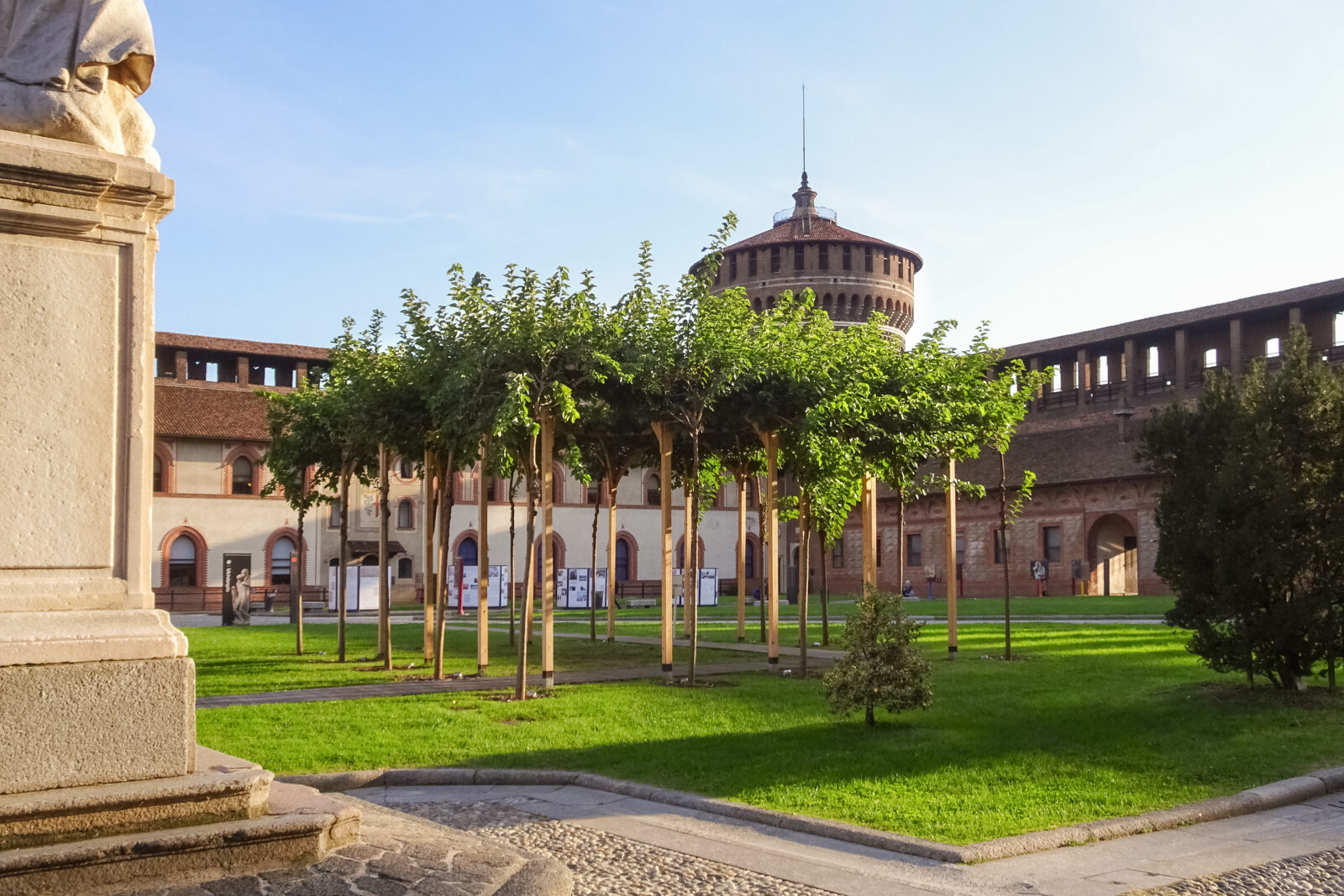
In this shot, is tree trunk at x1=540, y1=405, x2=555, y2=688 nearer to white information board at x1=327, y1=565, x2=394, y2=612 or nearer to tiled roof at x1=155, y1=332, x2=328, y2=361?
white information board at x1=327, y1=565, x2=394, y2=612

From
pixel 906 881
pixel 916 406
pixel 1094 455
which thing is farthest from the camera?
pixel 1094 455

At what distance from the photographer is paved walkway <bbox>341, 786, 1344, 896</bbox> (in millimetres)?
6461

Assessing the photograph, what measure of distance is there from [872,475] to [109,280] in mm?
16509

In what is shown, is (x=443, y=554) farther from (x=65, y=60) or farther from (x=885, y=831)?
(x=65, y=60)

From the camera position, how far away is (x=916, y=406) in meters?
17.8

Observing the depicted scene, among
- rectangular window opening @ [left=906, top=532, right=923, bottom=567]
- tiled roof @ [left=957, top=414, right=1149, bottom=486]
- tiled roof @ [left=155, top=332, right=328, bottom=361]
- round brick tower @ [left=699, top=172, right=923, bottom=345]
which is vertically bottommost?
rectangular window opening @ [left=906, top=532, right=923, bottom=567]

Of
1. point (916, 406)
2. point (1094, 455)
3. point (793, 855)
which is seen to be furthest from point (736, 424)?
point (1094, 455)

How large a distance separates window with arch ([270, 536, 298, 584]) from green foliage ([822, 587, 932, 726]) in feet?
146

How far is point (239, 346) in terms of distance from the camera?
55625 mm

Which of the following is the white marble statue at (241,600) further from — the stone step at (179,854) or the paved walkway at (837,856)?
the stone step at (179,854)

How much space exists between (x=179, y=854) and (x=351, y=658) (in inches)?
654

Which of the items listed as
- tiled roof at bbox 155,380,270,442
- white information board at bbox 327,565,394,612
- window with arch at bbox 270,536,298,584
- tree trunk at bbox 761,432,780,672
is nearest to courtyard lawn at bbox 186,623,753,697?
tree trunk at bbox 761,432,780,672

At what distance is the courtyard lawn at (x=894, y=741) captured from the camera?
860 cm

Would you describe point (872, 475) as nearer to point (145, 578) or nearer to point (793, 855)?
point (793, 855)
